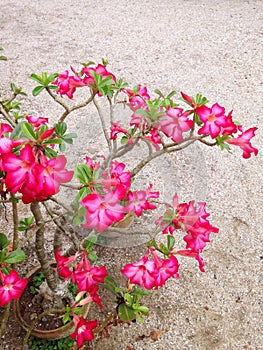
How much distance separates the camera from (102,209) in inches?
33.7

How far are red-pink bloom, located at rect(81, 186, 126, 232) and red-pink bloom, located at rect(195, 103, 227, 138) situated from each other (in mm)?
283

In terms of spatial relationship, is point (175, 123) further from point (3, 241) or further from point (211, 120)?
point (3, 241)

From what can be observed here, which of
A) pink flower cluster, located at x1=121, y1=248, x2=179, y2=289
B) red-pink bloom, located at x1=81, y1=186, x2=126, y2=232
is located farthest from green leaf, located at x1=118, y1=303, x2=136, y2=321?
red-pink bloom, located at x1=81, y1=186, x2=126, y2=232

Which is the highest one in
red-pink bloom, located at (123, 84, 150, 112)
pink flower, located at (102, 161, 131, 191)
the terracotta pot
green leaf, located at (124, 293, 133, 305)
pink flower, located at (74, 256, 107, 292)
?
red-pink bloom, located at (123, 84, 150, 112)

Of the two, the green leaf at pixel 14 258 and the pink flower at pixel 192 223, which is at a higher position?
the pink flower at pixel 192 223

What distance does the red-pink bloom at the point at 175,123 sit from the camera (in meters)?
0.96

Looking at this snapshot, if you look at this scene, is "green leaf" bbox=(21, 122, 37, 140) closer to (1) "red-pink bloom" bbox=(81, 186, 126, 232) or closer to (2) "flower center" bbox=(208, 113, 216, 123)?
(1) "red-pink bloom" bbox=(81, 186, 126, 232)

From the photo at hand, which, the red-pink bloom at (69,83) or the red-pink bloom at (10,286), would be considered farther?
the red-pink bloom at (69,83)

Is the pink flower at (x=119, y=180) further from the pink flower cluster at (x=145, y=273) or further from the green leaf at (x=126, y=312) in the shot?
the green leaf at (x=126, y=312)

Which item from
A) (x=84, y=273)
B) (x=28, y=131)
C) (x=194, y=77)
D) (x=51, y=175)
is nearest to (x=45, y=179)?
(x=51, y=175)

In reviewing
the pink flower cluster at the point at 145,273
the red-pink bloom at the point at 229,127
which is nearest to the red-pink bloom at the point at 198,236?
the pink flower cluster at the point at 145,273

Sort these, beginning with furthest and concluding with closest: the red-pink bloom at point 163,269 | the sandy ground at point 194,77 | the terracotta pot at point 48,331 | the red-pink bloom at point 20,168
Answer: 1. the sandy ground at point 194,77
2. the terracotta pot at point 48,331
3. the red-pink bloom at point 163,269
4. the red-pink bloom at point 20,168

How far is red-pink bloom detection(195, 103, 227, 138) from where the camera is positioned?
3.22 feet

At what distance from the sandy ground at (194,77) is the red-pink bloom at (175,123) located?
0.92 metres
